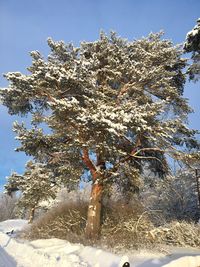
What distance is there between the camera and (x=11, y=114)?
1559cm

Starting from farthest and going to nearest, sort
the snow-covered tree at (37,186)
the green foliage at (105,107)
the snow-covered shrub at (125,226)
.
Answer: the snow-covered tree at (37,186), the green foliage at (105,107), the snow-covered shrub at (125,226)

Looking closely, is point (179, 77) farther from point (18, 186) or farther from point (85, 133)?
point (18, 186)

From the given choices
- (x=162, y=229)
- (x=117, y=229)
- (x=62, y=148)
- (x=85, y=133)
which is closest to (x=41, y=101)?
(x=62, y=148)

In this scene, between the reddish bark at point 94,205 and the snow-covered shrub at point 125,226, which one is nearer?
the snow-covered shrub at point 125,226

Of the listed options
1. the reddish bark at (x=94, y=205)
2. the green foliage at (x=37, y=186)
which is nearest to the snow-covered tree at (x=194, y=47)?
the reddish bark at (x=94, y=205)

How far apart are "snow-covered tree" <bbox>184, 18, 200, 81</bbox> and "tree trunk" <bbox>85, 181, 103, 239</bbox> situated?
6332mm

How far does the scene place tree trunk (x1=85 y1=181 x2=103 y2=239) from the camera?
13.0m

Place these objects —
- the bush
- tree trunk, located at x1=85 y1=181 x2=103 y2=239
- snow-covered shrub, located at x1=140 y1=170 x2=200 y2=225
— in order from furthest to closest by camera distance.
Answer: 1. snow-covered shrub, located at x1=140 y1=170 x2=200 y2=225
2. tree trunk, located at x1=85 y1=181 x2=103 y2=239
3. the bush

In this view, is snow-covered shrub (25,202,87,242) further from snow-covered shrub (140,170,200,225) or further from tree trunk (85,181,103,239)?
snow-covered shrub (140,170,200,225)

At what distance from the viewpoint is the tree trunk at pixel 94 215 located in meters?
13.0

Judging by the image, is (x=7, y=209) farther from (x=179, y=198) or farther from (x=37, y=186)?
(x=37, y=186)

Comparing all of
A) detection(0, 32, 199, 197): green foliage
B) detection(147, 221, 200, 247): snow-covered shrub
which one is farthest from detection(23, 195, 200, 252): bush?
detection(0, 32, 199, 197): green foliage

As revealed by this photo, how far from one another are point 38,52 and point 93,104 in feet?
15.3

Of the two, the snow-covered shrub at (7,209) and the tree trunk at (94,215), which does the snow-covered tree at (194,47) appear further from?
the snow-covered shrub at (7,209)
